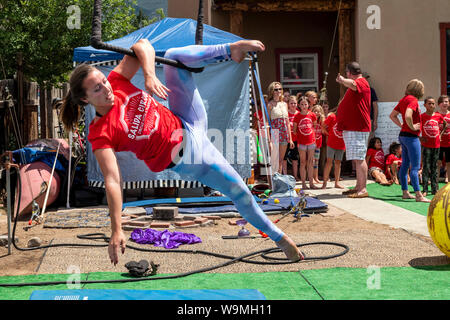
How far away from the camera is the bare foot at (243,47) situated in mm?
3582

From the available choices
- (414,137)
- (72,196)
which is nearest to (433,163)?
(414,137)

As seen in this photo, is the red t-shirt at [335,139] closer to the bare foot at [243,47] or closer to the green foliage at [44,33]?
the bare foot at [243,47]

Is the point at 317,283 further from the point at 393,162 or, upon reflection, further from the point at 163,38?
the point at 393,162

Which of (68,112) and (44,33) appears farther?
(44,33)

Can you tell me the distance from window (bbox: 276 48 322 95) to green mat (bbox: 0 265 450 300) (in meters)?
9.69

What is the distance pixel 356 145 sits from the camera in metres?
8.54

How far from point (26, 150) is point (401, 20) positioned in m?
7.96

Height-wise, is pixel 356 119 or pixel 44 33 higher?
pixel 44 33

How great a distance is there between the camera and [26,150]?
8.59 m

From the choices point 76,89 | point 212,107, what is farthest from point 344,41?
point 76,89

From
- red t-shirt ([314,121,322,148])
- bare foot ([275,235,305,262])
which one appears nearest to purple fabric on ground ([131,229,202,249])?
bare foot ([275,235,305,262])

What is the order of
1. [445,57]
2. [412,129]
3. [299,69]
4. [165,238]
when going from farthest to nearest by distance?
[299,69] < [445,57] < [412,129] < [165,238]

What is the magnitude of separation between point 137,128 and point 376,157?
8.54 m

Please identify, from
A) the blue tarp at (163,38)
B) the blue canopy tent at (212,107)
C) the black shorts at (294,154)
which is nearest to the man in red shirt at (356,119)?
the blue canopy tent at (212,107)
